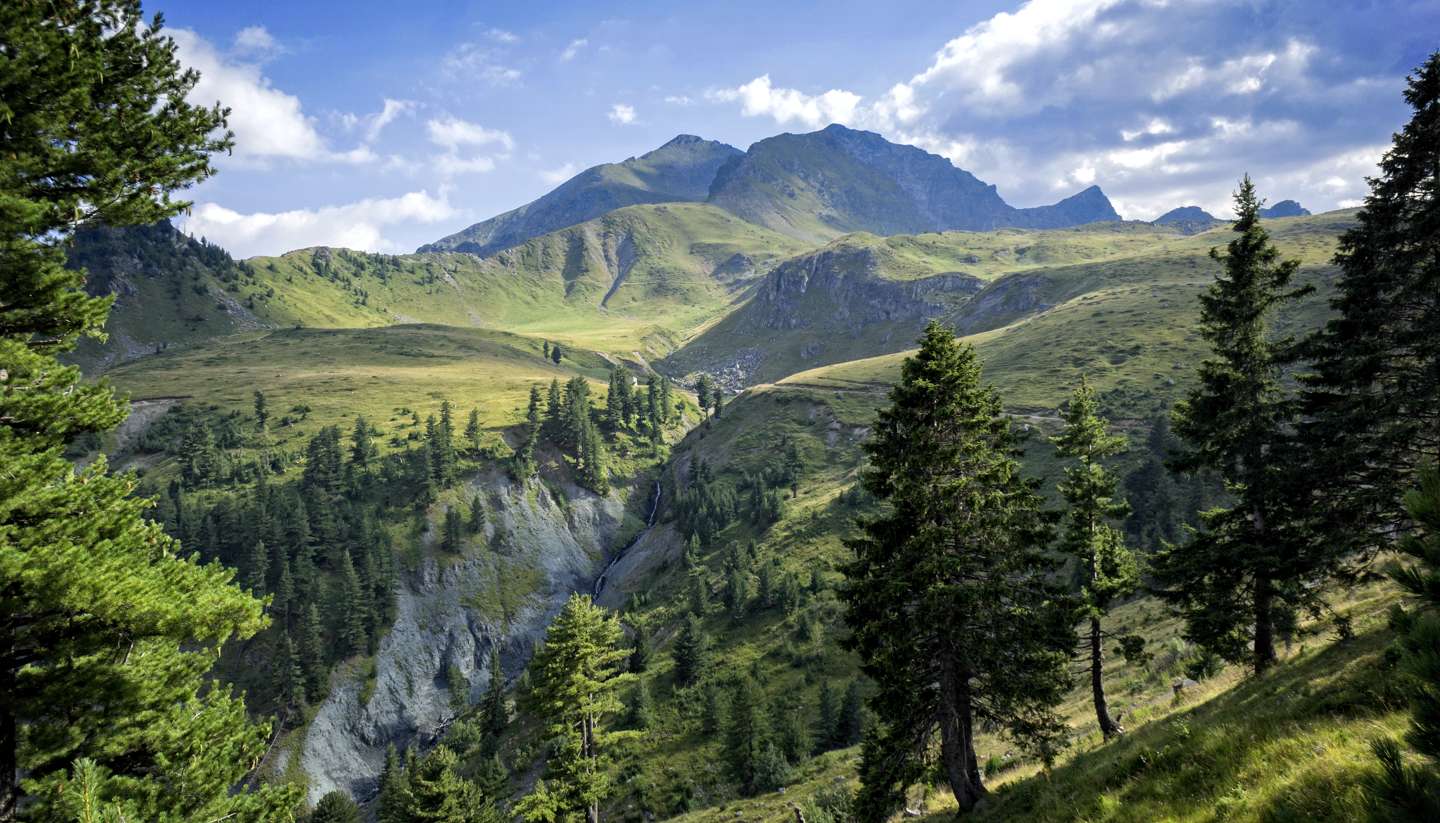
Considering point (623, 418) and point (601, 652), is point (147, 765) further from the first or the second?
point (623, 418)

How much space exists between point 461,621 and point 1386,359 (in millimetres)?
101961

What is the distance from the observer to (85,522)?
990 centimetres

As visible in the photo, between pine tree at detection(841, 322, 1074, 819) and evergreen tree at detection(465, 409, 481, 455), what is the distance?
372 feet

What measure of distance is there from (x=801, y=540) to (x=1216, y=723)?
84675 mm

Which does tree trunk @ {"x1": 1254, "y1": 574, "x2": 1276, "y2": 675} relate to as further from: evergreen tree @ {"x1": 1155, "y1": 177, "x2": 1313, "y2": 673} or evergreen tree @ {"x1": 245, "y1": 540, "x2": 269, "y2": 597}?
evergreen tree @ {"x1": 245, "y1": 540, "x2": 269, "y2": 597}

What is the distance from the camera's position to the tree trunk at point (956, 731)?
60.5 feet

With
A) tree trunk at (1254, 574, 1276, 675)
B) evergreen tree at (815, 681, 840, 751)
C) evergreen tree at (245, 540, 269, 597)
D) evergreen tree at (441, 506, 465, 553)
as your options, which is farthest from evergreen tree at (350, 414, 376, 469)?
tree trunk at (1254, 574, 1276, 675)

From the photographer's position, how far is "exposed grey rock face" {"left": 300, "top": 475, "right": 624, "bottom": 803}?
77.9 meters

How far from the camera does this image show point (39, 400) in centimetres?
984

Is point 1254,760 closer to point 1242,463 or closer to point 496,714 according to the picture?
point 1242,463

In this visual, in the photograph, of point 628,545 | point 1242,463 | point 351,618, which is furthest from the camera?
point 628,545

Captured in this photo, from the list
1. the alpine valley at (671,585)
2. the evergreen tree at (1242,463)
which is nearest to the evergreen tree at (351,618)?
the alpine valley at (671,585)

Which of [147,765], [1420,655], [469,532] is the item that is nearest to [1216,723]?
[1420,655]

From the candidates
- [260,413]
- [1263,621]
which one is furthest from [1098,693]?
[260,413]
